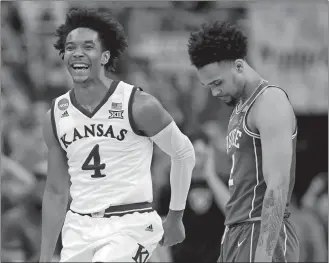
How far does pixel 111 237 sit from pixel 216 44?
1.44 metres

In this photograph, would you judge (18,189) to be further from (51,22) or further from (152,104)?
(152,104)

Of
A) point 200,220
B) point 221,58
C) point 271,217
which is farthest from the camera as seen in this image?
point 200,220

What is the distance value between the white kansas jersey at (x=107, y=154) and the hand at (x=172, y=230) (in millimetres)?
Result: 429

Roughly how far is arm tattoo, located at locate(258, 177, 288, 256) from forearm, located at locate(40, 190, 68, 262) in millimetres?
1513

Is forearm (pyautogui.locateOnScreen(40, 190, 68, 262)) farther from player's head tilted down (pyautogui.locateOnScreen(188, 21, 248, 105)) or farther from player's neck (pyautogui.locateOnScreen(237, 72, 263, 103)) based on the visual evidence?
player's neck (pyautogui.locateOnScreen(237, 72, 263, 103))

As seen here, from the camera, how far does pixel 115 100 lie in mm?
4566

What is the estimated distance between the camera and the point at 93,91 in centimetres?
463

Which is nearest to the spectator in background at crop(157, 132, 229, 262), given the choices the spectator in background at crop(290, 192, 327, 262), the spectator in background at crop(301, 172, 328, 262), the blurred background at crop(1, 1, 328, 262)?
the blurred background at crop(1, 1, 328, 262)

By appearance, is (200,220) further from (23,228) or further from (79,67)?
(79,67)

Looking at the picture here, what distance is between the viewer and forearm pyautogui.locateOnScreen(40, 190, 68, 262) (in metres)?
4.62

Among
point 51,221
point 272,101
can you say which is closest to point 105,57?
point 51,221

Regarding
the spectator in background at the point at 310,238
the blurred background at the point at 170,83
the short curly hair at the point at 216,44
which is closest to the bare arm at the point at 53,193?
the short curly hair at the point at 216,44

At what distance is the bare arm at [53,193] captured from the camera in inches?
184

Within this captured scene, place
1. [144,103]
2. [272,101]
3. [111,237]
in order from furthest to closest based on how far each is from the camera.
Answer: [144,103]
[111,237]
[272,101]
